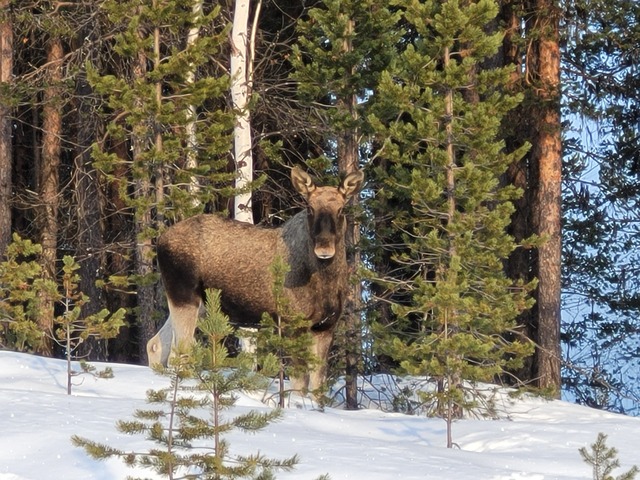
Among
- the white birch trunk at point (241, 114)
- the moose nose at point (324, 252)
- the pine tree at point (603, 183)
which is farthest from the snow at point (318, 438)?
the pine tree at point (603, 183)

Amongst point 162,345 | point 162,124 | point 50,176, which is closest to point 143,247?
point 162,124

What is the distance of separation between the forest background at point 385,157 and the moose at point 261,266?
986 millimetres

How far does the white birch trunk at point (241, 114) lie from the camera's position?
19.4 m


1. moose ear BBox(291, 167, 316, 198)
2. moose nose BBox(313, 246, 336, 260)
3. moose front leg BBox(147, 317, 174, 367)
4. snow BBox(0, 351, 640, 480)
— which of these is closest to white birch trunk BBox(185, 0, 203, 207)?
moose front leg BBox(147, 317, 174, 367)

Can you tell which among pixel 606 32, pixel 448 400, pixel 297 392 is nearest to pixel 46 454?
pixel 448 400

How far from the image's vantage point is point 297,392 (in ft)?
47.9

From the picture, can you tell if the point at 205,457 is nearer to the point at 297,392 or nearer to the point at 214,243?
the point at 297,392

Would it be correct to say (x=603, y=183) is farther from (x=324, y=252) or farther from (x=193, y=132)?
(x=324, y=252)

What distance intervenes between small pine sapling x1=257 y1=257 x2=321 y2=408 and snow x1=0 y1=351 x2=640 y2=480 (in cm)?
43

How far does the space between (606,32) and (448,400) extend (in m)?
12.3

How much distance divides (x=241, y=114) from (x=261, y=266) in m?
4.38

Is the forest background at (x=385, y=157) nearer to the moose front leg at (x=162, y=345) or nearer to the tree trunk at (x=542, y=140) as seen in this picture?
the tree trunk at (x=542, y=140)

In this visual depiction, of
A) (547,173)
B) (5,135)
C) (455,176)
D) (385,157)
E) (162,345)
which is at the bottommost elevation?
(162,345)

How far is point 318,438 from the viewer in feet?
34.9
